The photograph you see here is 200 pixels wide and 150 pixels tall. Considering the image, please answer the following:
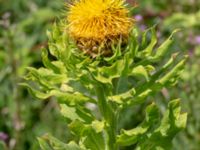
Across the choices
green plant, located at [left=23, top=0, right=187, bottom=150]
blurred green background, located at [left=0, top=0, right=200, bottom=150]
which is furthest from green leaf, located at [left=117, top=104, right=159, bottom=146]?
blurred green background, located at [left=0, top=0, right=200, bottom=150]

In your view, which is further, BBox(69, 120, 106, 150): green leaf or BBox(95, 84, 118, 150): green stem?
BBox(95, 84, 118, 150): green stem

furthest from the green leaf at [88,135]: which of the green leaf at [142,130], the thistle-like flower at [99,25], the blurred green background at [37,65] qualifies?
the blurred green background at [37,65]

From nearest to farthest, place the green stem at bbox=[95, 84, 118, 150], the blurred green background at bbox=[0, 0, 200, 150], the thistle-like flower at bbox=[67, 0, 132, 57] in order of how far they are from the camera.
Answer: the thistle-like flower at bbox=[67, 0, 132, 57]
the green stem at bbox=[95, 84, 118, 150]
the blurred green background at bbox=[0, 0, 200, 150]

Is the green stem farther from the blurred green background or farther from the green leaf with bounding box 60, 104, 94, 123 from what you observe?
the blurred green background

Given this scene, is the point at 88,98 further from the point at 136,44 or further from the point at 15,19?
the point at 15,19

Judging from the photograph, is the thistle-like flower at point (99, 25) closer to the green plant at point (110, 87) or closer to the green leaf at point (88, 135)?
the green plant at point (110, 87)

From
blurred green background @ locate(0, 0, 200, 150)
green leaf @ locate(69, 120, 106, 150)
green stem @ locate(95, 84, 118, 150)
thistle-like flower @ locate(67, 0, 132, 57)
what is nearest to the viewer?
thistle-like flower @ locate(67, 0, 132, 57)

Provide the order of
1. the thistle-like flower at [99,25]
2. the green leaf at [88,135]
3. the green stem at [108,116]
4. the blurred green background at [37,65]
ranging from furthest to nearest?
1. the blurred green background at [37,65]
2. the green stem at [108,116]
3. the green leaf at [88,135]
4. the thistle-like flower at [99,25]
